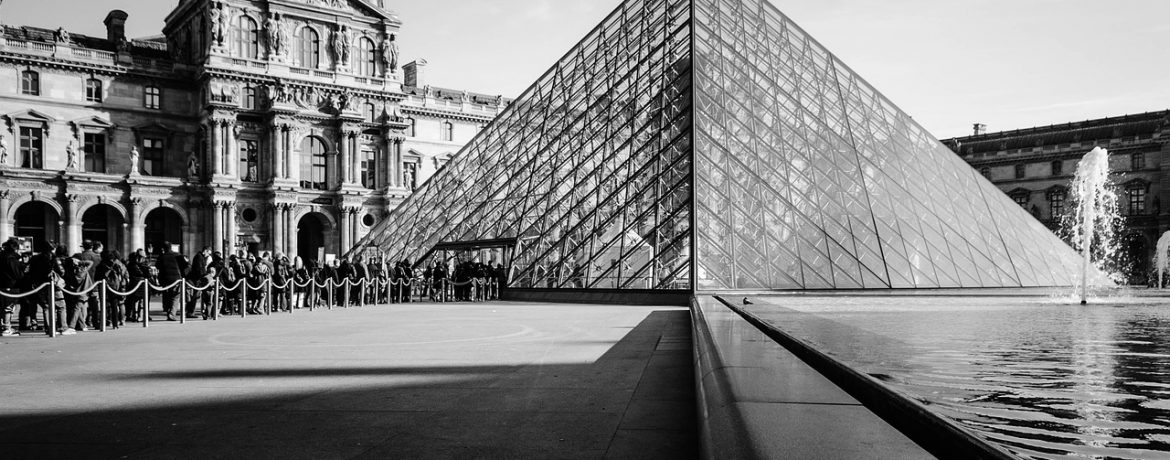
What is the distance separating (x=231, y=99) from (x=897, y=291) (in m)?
36.8

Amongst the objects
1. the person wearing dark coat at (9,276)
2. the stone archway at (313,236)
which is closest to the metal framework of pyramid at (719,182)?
the person wearing dark coat at (9,276)

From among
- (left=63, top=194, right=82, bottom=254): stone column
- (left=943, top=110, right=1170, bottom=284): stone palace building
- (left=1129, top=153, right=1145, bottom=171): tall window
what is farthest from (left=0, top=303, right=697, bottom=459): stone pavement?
(left=1129, top=153, right=1145, bottom=171): tall window

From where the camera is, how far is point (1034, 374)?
4.41m

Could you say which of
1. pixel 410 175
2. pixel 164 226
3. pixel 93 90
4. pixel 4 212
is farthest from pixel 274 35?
pixel 4 212

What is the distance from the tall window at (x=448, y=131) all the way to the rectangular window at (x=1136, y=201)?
43842 millimetres

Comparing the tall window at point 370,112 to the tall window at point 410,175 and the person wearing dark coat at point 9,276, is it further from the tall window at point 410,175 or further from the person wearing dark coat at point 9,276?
the person wearing dark coat at point 9,276

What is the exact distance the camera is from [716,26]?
25.8 metres

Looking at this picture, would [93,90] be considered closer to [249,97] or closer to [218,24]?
[218,24]

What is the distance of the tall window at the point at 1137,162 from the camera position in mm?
60250

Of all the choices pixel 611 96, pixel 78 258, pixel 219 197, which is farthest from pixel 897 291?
pixel 219 197

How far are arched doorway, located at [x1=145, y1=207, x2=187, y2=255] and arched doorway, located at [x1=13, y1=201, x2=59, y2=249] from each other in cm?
416

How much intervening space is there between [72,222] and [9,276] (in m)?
33.8

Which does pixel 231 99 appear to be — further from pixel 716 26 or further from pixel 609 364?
pixel 609 364

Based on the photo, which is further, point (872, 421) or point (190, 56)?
point (190, 56)
